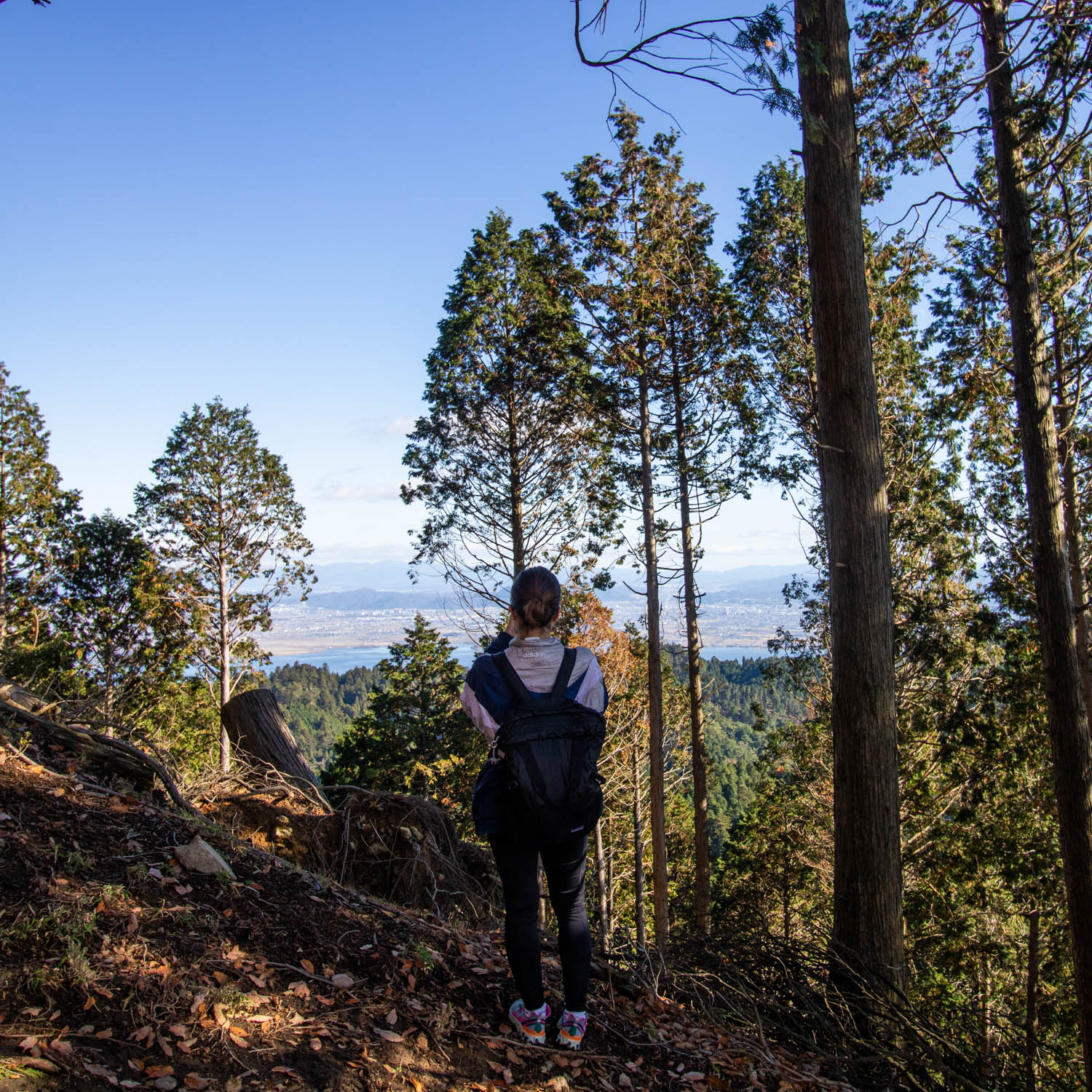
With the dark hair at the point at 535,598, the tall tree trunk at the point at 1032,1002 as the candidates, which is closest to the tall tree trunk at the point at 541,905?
the dark hair at the point at 535,598

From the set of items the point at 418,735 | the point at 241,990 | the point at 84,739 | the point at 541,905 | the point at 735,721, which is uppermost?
the point at 84,739

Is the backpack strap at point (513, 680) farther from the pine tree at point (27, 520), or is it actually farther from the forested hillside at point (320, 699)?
the forested hillside at point (320, 699)

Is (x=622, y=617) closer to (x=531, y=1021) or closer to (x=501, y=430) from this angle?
(x=501, y=430)

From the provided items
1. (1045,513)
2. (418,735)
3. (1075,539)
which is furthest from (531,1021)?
(418,735)

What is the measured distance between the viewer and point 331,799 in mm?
6473

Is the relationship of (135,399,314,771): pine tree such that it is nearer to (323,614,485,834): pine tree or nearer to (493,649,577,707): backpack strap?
(323,614,485,834): pine tree

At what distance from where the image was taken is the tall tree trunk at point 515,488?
15.6 m

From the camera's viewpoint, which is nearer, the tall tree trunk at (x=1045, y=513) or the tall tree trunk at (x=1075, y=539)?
the tall tree trunk at (x=1045, y=513)

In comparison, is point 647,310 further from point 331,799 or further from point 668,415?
point 331,799

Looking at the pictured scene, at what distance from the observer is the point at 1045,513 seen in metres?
5.46

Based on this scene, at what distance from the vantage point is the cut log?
575 centimetres

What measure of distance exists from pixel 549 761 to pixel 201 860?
189 centimetres

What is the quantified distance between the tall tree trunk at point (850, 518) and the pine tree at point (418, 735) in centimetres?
1768

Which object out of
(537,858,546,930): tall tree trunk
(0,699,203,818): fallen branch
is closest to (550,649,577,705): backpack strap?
(537,858,546,930): tall tree trunk
